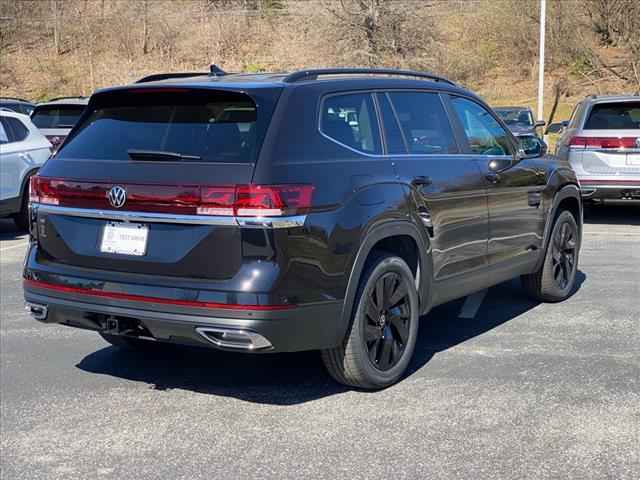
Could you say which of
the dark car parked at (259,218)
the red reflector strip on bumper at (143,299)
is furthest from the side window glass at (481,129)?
the red reflector strip on bumper at (143,299)

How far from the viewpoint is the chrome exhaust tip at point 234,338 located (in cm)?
412

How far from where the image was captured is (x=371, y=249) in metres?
4.73

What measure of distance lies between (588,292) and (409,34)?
35.9m

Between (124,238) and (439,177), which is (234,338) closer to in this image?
(124,238)

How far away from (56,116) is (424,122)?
10.8m

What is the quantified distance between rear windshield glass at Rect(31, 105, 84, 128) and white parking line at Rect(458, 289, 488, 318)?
30.9ft

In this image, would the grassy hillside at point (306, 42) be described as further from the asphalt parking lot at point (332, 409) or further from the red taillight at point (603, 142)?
the asphalt parking lot at point (332, 409)

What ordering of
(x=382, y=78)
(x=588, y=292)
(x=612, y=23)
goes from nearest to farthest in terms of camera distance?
(x=382, y=78) < (x=588, y=292) < (x=612, y=23)

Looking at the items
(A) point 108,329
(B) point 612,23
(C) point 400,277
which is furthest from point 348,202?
(B) point 612,23

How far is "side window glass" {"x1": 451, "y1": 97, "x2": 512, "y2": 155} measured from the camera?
5.89 meters

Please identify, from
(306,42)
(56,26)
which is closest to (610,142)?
(306,42)

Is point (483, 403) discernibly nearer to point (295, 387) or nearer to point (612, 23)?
point (295, 387)

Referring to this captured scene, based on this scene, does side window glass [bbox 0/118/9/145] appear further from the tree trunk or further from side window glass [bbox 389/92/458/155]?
the tree trunk

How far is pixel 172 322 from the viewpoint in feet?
13.8
